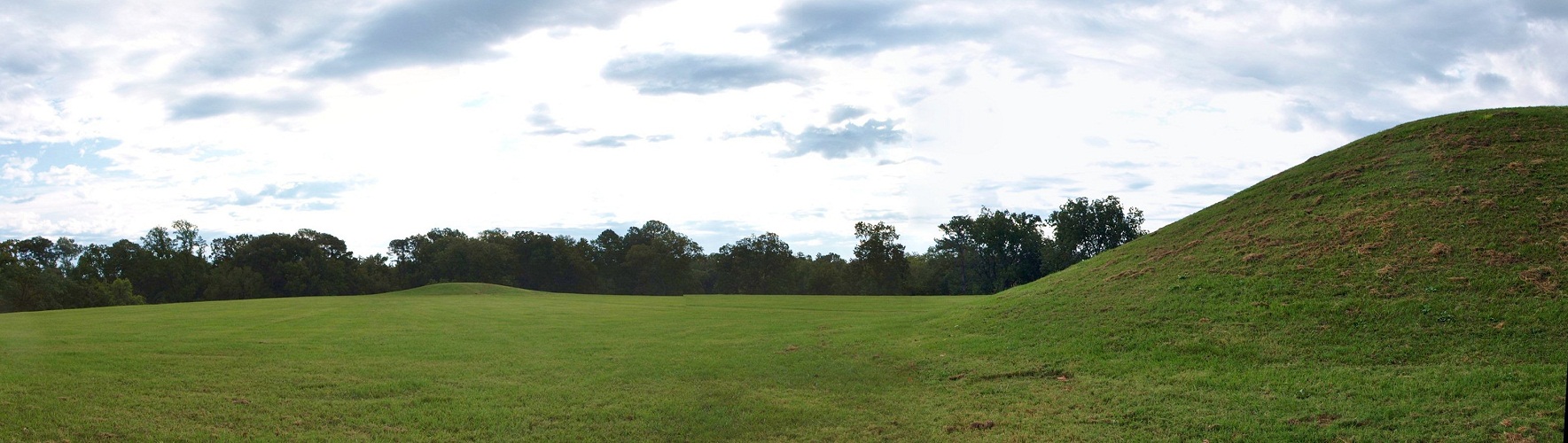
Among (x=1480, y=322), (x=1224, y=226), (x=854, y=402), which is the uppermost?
(x=1224, y=226)

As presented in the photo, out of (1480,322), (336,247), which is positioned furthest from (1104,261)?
(336,247)

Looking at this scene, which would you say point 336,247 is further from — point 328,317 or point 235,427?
point 235,427

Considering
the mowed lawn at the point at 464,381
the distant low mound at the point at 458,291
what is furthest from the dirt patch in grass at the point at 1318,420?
the distant low mound at the point at 458,291

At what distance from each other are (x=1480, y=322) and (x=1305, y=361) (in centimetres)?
386

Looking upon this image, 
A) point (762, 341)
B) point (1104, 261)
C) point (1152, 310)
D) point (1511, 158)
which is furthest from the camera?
point (1104, 261)

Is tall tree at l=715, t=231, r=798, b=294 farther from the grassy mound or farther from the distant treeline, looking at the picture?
the grassy mound

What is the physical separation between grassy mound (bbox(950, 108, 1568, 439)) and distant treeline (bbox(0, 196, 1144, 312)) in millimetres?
53655

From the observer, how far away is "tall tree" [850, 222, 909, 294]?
94.9 meters

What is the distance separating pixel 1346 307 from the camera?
17656 mm

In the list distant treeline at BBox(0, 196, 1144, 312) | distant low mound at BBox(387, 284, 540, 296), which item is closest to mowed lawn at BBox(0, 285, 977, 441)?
distant low mound at BBox(387, 284, 540, 296)

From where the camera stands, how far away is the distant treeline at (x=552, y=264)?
8138cm

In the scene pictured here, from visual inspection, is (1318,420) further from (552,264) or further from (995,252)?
(552,264)

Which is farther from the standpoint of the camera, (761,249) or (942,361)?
(761,249)

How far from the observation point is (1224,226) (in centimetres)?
2734
